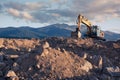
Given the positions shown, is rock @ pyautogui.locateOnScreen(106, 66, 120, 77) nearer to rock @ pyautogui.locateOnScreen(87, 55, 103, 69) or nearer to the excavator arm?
rock @ pyautogui.locateOnScreen(87, 55, 103, 69)

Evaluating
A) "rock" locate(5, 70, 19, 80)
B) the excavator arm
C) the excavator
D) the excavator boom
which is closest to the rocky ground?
"rock" locate(5, 70, 19, 80)

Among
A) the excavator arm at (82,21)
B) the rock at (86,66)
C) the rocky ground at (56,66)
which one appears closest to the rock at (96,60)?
the rocky ground at (56,66)

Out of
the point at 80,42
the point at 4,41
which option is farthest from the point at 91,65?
the point at 4,41

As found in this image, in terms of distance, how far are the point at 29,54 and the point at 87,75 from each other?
18.5 ft

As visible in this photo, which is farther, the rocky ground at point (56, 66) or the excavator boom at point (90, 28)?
the excavator boom at point (90, 28)

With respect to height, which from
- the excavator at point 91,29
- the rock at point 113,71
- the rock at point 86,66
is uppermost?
the excavator at point 91,29

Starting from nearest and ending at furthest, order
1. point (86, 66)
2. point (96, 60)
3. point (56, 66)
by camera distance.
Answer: point (56, 66) < point (86, 66) < point (96, 60)

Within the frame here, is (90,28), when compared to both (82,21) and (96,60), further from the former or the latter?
(96,60)

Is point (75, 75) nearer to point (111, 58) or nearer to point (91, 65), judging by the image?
point (91, 65)

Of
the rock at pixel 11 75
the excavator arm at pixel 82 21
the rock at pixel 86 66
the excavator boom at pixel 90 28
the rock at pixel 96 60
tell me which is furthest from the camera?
the excavator boom at pixel 90 28

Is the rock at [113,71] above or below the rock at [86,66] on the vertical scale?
below

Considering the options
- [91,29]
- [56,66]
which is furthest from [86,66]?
[91,29]

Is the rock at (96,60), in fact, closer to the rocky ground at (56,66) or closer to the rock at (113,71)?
the rocky ground at (56,66)

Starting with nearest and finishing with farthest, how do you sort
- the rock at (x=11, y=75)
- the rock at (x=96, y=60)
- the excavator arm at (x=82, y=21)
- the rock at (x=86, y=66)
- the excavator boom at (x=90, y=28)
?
the rock at (x=11, y=75) → the rock at (x=86, y=66) → the rock at (x=96, y=60) → the excavator arm at (x=82, y=21) → the excavator boom at (x=90, y=28)
